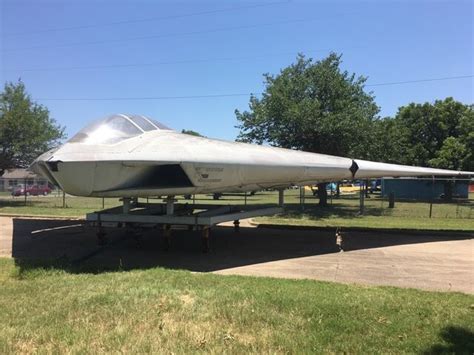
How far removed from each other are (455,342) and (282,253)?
655 cm

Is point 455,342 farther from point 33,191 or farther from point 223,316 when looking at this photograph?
point 33,191

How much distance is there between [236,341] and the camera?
4.95m

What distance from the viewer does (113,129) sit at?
10.2 meters

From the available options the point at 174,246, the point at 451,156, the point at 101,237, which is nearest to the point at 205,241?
the point at 174,246

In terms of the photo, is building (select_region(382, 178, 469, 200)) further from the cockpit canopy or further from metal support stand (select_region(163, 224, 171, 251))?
the cockpit canopy

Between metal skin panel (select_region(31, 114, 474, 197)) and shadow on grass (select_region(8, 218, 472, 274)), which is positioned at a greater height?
metal skin panel (select_region(31, 114, 474, 197))

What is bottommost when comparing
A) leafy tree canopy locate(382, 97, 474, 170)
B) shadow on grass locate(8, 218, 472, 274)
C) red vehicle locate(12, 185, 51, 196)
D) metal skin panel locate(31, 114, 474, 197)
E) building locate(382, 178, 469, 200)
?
red vehicle locate(12, 185, 51, 196)

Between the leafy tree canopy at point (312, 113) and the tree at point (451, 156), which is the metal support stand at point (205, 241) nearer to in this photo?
the leafy tree canopy at point (312, 113)

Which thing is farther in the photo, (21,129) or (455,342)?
(21,129)

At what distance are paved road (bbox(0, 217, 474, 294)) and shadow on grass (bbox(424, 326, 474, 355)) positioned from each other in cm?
257

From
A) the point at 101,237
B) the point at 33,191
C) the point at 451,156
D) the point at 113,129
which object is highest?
the point at 451,156

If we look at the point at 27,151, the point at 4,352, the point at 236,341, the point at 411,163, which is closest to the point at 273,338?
the point at 236,341

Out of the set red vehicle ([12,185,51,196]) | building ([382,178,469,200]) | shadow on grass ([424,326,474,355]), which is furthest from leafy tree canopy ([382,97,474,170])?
red vehicle ([12,185,51,196])

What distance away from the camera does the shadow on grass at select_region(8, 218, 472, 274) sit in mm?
9633
